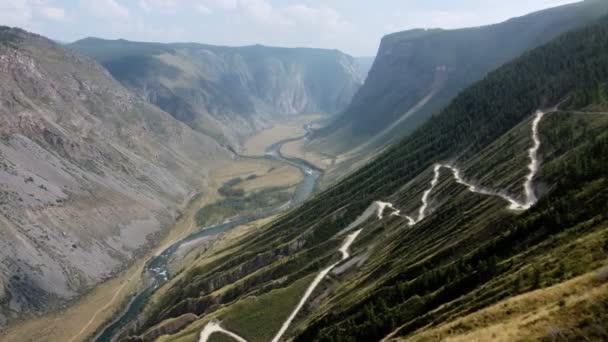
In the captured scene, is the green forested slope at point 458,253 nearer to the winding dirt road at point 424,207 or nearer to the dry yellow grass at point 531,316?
the winding dirt road at point 424,207

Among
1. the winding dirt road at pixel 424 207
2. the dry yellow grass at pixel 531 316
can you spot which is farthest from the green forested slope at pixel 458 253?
the dry yellow grass at pixel 531 316

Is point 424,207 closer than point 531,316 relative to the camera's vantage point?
No

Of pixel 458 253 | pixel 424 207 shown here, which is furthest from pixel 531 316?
pixel 424 207

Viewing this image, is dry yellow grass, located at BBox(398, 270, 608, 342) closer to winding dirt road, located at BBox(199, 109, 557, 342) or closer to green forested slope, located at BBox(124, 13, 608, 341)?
green forested slope, located at BBox(124, 13, 608, 341)

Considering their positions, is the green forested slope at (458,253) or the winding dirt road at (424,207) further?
the winding dirt road at (424,207)

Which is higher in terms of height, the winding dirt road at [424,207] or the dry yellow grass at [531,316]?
the winding dirt road at [424,207]

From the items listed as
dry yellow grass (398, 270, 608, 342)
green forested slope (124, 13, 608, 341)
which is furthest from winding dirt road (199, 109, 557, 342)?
dry yellow grass (398, 270, 608, 342)

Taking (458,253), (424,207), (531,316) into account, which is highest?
(424,207)

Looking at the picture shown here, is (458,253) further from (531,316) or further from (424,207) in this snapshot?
(424,207)
